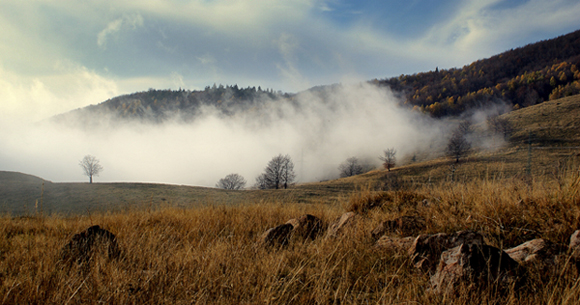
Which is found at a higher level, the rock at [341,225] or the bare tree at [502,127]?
the bare tree at [502,127]

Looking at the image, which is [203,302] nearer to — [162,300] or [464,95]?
[162,300]

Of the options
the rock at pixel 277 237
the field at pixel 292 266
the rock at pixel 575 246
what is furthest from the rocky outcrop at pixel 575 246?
the rock at pixel 277 237

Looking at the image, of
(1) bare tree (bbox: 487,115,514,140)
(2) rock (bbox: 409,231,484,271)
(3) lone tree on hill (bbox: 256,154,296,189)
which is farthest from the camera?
(1) bare tree (bbox: 487,115,514,140)

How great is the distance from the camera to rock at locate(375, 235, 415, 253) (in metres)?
3.42

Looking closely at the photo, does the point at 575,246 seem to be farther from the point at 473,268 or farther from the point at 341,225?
the point at 341,225

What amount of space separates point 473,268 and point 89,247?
4.87 m

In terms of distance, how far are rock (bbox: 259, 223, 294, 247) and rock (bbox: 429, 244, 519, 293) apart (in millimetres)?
2259

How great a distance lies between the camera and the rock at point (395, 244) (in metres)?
3.42

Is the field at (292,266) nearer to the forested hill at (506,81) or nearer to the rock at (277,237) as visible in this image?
the rock at (277,237)

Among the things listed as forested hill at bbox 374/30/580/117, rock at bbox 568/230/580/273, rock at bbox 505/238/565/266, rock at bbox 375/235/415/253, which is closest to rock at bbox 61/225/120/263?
rock at bbox 375/235/415/253

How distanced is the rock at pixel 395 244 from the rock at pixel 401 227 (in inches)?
19.0

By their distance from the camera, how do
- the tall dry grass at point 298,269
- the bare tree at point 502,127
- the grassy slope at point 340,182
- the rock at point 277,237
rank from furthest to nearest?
the bare tree at point 502,127 < the grassy slope at point 340,182 < the rock at point 277,237 < the tall dry grass at point 298,269

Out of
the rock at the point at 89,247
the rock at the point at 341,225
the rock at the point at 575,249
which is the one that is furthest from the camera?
the rock at the point at 341,225

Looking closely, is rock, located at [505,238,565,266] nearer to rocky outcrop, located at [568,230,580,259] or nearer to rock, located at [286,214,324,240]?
rocky outcrop, located at [568,230,580,259]
